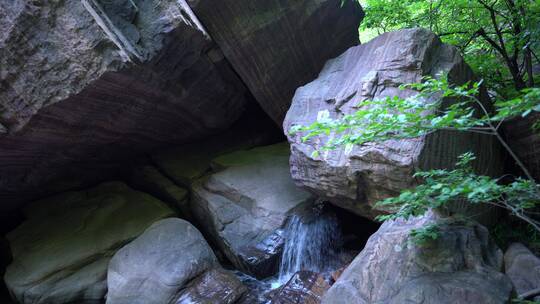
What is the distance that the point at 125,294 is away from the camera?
486 centimetres

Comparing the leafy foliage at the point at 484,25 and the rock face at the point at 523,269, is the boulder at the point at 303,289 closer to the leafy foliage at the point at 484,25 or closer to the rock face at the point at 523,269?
the rock face at the point at 523,269

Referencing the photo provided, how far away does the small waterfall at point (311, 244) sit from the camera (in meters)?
5.33

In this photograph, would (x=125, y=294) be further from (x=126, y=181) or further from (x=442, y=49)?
(x=442, y=49)

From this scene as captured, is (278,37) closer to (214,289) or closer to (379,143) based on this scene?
(379,143)

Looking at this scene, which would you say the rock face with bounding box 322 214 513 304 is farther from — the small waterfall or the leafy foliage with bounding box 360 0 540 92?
the leafy foliage with bounding box 360 0 540 92

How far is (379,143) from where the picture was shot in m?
3.75

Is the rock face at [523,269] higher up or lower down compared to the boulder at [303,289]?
lower down

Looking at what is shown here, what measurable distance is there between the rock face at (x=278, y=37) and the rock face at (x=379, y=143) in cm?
103

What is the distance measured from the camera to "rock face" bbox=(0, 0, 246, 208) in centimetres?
396

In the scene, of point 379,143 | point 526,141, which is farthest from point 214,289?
point 526,141

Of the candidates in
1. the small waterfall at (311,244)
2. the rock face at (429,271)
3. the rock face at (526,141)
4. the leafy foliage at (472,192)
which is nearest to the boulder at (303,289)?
the small waterfall at (311,244)

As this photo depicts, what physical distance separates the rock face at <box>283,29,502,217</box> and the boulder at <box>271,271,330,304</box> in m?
1.04

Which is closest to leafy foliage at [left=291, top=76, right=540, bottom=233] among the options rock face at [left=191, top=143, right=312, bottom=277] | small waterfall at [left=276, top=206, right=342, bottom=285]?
small waterfall at [left=276, top=206, right=342, bottom=285]

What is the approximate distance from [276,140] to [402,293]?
5548mm
